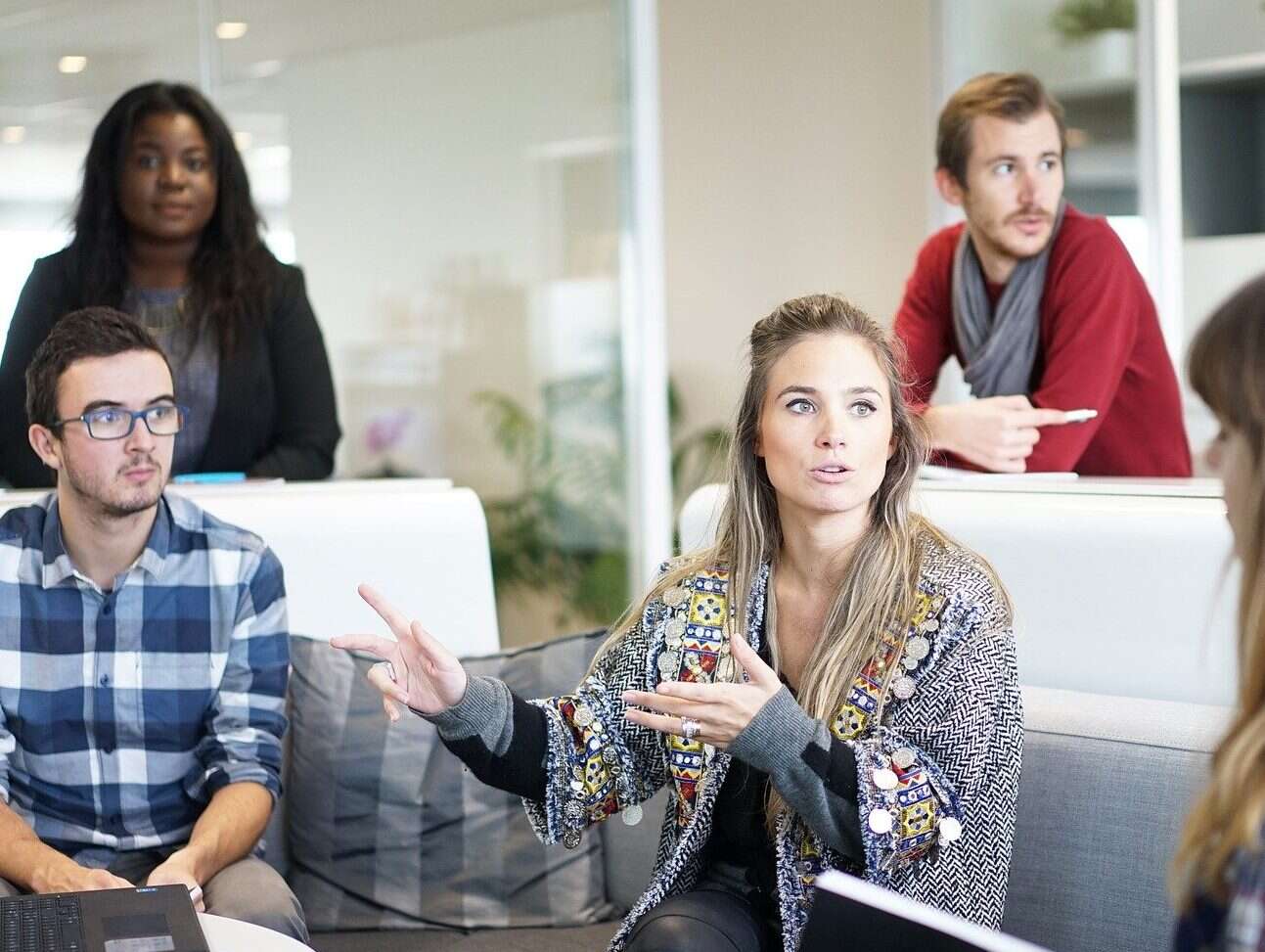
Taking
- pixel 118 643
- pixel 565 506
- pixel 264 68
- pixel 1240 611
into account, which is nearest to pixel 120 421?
pixel 118 643

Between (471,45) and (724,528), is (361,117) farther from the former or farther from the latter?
(724,528)

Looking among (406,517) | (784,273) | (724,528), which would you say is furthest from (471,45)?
(724,528)

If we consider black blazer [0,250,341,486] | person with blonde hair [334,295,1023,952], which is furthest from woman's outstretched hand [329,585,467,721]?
black blazer [0,250,341,486]

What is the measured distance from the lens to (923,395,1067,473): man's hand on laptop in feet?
7.68

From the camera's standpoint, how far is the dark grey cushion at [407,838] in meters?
2.31

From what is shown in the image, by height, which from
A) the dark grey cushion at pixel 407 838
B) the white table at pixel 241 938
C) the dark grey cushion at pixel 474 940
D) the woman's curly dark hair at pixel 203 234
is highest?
the woman's curly dark hair at pixel 203 234

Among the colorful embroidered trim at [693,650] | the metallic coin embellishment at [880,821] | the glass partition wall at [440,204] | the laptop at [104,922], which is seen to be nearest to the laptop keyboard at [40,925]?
the laptop at [104,922]

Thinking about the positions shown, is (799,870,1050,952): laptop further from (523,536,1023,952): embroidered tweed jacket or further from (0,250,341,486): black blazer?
(0,250,341,486): black blazer

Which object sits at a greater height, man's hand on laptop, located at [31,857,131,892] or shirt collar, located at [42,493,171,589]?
shirt collar, located at [42,493,171,589]

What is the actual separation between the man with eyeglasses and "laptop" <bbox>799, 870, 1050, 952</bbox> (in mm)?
987

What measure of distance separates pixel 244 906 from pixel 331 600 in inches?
29.6

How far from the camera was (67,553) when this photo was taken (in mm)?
2148

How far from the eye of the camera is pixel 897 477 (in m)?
1.88

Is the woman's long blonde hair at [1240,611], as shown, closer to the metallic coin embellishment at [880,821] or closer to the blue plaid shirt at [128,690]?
the metallic coin embellishment at [880,821]
